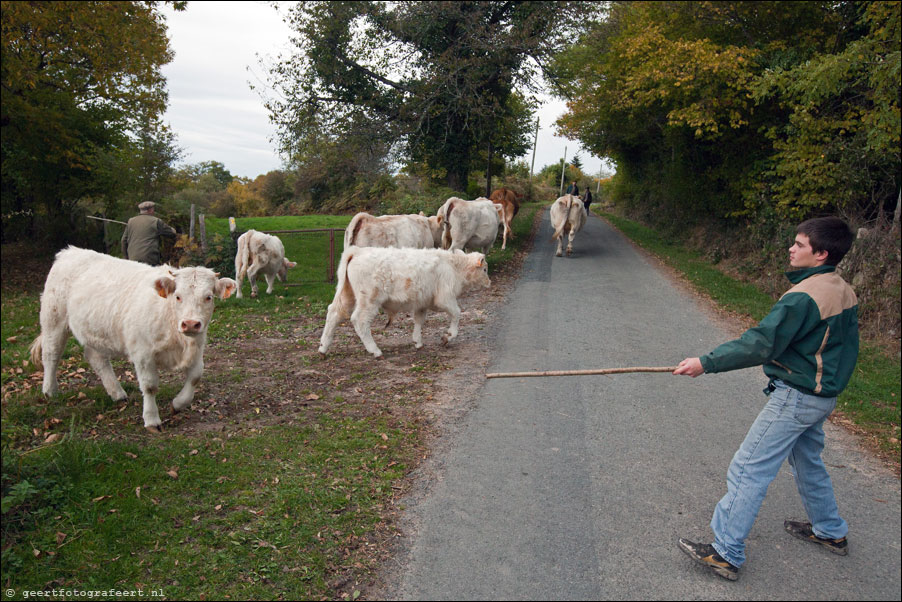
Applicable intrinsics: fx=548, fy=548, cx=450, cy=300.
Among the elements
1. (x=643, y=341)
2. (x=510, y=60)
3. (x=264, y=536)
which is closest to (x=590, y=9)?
(x=510, y=60)

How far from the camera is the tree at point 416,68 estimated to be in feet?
64.0

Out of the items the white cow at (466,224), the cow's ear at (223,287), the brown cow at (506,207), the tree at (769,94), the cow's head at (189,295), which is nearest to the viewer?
the cow's head at (189,295)

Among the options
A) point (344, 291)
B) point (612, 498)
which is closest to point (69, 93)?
point (344, 291)

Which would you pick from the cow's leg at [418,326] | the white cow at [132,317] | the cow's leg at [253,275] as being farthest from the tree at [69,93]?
the cow's leg at [418,326]

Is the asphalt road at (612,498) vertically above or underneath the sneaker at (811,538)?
underneath

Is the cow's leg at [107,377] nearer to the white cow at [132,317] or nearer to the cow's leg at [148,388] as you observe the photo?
the white cow at [132,317]

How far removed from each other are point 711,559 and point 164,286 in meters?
5.29

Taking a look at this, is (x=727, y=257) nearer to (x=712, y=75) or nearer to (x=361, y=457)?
(x=712, y=75)

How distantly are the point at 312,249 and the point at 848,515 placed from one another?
1695cm

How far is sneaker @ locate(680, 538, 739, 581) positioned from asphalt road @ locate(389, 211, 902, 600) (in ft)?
0.16

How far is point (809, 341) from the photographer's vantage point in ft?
11.0

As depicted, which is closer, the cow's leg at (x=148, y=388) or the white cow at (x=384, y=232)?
the cow's leg at (x=148, y=388)

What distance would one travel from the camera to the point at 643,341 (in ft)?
30.1

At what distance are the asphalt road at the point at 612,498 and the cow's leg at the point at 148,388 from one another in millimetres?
3003
